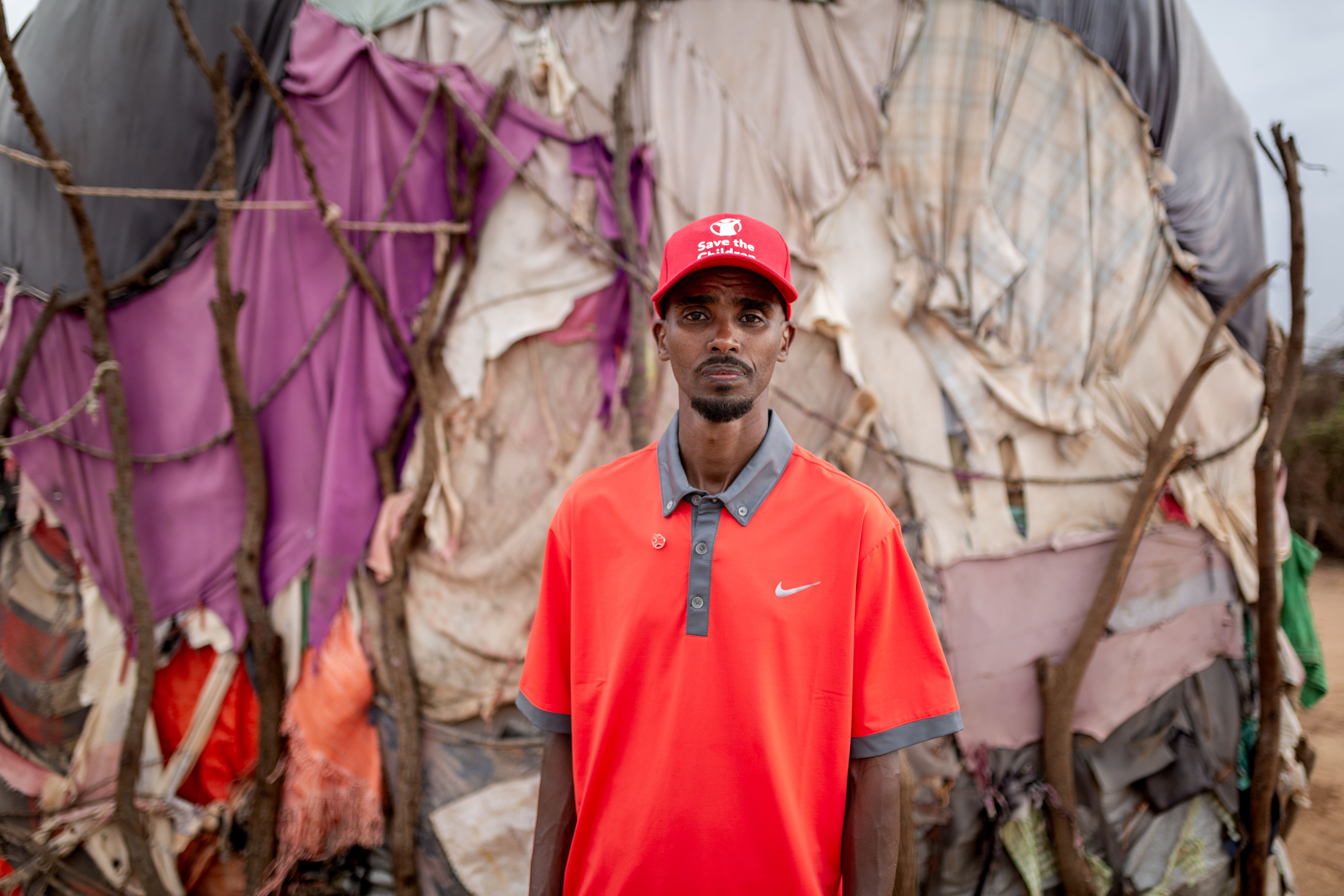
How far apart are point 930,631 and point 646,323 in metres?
2.19

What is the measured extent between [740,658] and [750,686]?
0.05 m

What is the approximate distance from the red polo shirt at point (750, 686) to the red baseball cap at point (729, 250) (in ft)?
1.29

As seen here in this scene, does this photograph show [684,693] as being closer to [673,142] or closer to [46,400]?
[673,142]

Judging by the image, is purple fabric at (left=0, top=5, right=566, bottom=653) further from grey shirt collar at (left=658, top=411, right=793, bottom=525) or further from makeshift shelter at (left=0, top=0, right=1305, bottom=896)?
grey shirt collar at (left=658, top=411, right=793, bottom=525)

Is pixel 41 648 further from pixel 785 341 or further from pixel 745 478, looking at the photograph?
pixel 785 341

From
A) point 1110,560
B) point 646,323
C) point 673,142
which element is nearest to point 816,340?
point 646,323

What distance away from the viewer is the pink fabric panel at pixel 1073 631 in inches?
119

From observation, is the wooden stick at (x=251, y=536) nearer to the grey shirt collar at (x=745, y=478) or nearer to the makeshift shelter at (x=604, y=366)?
the makeshift shelter at (x=604, y=366)

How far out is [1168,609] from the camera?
3168 millimetres

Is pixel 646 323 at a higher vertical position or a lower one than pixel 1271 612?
higher

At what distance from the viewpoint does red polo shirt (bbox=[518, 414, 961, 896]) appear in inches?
48.6

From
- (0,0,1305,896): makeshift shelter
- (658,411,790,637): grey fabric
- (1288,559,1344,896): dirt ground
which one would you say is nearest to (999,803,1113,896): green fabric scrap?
(0,0,1305,896): makeshift shelter

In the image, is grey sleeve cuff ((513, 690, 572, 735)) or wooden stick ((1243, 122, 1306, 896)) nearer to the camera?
grey sleeve cuff ((513, 690, 572, 735))

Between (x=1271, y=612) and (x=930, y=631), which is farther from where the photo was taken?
(x=1271, y=612)
